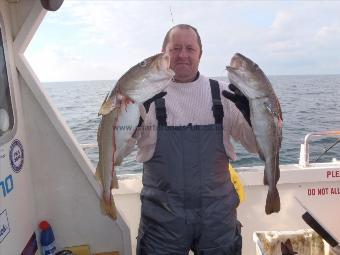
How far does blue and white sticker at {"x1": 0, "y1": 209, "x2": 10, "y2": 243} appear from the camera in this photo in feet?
7.99

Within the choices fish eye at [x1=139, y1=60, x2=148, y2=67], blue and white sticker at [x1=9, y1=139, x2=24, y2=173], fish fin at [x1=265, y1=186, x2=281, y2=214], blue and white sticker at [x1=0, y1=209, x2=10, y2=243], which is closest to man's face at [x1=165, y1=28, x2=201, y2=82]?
fish eye at [x1=139, y1=60, x2=148, y2=67]

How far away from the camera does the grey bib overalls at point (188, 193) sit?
2746mm

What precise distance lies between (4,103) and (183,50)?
1.42m

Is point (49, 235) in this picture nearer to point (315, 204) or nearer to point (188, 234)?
point (188, 234)

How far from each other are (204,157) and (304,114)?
1646cm

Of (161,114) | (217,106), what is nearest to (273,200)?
(217,106)

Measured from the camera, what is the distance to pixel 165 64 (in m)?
2.20

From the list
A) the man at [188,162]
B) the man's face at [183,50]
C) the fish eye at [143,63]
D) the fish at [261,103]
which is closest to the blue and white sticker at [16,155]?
the man at [188,162]

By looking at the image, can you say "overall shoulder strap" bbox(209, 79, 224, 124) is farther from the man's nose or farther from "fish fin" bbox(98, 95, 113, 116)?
"fish fin" bbox(98, 95, 113, 116)

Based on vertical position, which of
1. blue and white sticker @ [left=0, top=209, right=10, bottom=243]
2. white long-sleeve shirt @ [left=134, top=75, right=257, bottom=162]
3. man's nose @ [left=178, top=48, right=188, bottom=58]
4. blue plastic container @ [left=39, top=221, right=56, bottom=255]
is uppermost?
man's nose @ [left=178, top=48, right=188, bottom=58]

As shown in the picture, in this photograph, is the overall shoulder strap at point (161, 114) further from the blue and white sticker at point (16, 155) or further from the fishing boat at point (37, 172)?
the blue and white sticker at point (16, 155)

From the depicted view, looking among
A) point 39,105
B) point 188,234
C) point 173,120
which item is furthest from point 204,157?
point 39,105

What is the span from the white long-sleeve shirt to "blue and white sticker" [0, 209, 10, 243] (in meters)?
1.05

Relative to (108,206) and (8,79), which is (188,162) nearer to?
(108,206)
